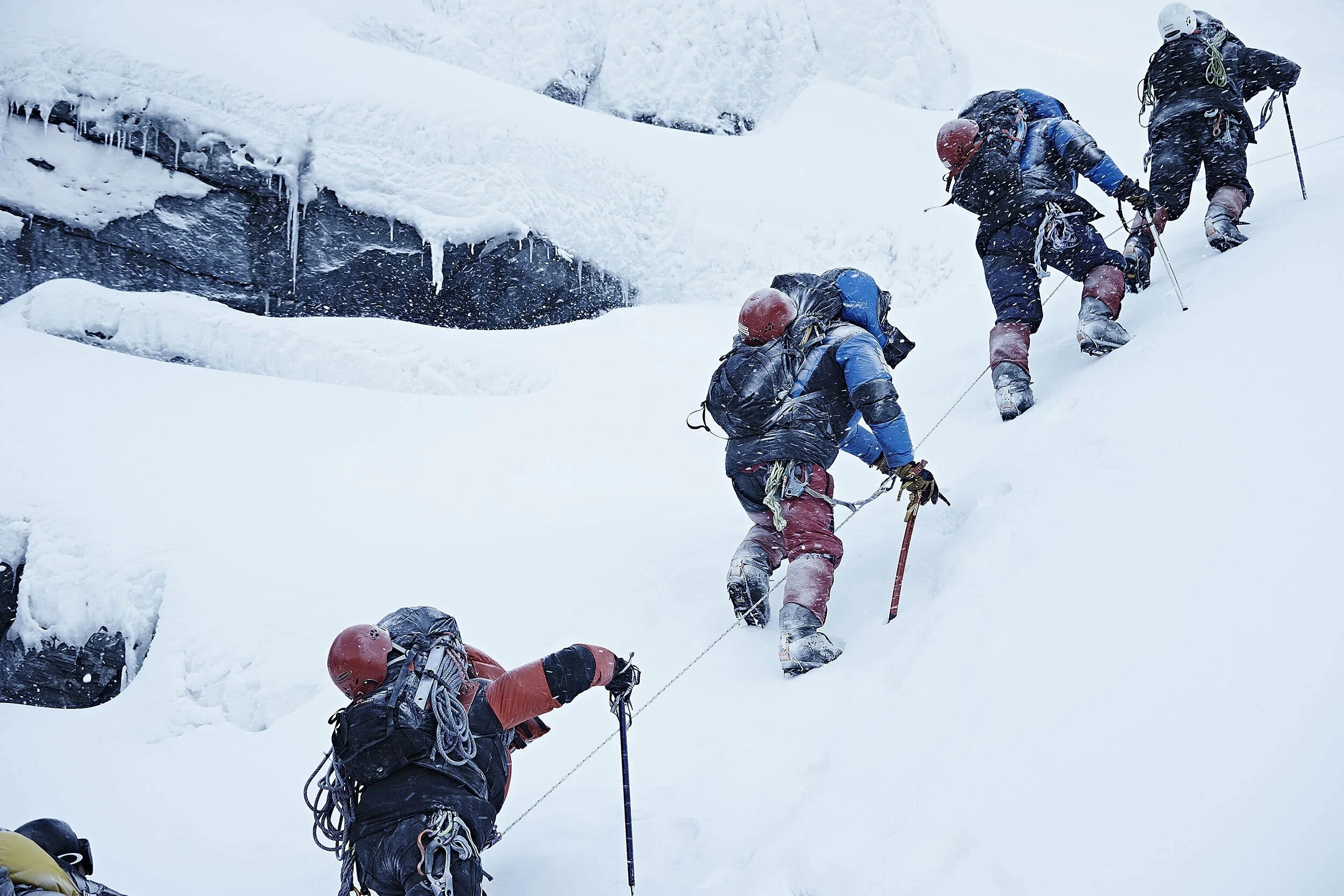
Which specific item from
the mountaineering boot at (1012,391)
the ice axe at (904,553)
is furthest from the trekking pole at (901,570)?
the mountaineering boot at (1012,391)

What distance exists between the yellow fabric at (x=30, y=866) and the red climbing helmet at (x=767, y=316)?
2.78m

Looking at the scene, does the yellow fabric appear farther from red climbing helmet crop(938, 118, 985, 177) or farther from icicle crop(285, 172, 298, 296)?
icicle crop(285, 172, 298, 296)

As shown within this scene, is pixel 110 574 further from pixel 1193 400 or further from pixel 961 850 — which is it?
pixel 1193 400

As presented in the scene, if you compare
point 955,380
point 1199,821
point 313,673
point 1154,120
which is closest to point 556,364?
point 955,380

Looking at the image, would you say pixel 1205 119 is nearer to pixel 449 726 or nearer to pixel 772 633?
pixel 772 633

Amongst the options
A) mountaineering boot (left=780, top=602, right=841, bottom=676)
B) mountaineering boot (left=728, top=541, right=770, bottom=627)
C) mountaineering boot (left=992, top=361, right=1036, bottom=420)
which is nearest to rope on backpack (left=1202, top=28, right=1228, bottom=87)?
mountaineering boot (left=992, top=361, right=1036, bottom=420)

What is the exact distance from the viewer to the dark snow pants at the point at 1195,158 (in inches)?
203

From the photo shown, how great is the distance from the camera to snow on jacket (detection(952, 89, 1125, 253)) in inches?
180

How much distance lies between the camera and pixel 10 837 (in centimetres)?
208

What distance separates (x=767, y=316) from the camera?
368 centimetres

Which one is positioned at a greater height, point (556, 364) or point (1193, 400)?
point (556, 364)

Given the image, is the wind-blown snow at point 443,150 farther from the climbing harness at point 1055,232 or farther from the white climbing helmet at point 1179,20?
the climbing harness at point 1055,232

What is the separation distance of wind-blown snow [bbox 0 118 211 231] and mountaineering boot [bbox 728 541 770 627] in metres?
9.71

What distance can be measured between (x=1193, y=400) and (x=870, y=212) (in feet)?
28.3
